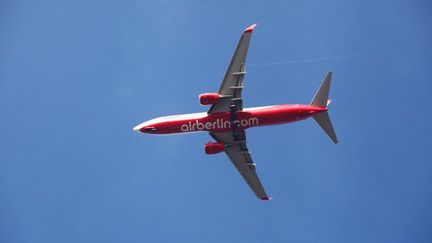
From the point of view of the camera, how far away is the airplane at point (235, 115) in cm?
4769

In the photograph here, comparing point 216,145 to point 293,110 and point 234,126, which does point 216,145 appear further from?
point 293,110

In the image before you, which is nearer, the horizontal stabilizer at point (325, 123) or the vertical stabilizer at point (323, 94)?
the vertical stabilizer at point (323, 94)

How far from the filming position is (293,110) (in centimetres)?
4788

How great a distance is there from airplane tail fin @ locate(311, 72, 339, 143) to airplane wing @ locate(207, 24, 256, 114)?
7.63m

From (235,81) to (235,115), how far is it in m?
3.66

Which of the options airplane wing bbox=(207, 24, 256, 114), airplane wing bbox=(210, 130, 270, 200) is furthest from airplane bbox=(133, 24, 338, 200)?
airplane wing bbox=(210, 130, 270, 200)

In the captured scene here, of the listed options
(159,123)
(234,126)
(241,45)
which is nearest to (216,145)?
(234,126)

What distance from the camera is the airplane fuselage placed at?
48.2 metres

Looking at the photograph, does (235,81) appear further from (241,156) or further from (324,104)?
(241,156)

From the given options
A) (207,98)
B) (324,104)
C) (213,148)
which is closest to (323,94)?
(324,104)

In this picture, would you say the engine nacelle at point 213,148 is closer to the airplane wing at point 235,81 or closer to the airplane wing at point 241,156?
the airplane wing at point 241,156

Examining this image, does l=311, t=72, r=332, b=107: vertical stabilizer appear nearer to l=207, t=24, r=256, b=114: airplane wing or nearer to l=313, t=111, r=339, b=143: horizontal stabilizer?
l=313, t=111, r=339, b=143: horizontal stabilizer

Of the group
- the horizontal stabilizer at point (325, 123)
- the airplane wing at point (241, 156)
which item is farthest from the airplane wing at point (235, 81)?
the horizontal stabilizer at point (325, 123)

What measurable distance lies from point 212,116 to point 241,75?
213 inches
